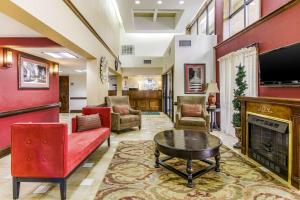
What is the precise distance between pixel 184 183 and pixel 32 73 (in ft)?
14.4

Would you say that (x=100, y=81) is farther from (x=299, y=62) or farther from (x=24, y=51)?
(x=299, y=62)

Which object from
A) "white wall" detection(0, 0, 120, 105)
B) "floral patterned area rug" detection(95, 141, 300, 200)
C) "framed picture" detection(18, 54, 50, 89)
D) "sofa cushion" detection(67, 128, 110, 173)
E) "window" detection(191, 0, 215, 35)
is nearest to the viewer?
"white wall" detection(0, 0, 120, 105)

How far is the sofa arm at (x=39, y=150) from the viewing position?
2.19 metres

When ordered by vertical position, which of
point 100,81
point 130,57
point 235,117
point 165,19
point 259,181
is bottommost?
point 259,181

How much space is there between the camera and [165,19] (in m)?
9.34

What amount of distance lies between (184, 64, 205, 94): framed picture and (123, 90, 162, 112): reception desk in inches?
194

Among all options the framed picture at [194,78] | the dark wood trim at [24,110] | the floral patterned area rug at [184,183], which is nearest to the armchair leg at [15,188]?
the floral patterned area rug at [184,183]

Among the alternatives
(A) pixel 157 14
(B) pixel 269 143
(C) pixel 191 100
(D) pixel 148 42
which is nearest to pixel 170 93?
(C) pixel 191 100

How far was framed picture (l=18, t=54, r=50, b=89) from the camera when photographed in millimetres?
4516

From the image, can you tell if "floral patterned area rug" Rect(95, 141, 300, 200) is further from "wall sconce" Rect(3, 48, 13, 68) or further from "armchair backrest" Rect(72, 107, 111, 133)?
"wall sconce" Rect(3, 48, 13, 68)

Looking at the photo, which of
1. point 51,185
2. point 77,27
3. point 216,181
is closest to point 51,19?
point 77,27

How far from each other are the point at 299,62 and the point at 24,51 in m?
5.16

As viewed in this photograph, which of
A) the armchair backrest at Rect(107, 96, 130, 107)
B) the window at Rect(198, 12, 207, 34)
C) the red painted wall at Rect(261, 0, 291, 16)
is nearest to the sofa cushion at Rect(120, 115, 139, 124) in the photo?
the armchair backrest at Rect(107, 96, 130, 107)

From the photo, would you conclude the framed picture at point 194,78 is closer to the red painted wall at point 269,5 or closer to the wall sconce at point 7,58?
the red painted wall at point 269,5
